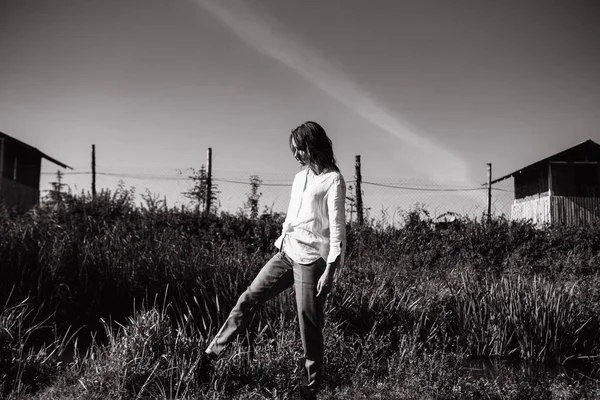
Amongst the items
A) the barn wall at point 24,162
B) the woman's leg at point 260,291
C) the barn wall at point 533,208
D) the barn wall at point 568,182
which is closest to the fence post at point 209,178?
the barn wall at point 24,162

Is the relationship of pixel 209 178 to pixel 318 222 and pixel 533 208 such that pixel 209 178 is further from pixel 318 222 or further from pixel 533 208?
pixel 533 208

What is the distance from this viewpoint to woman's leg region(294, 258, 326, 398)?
3275mm

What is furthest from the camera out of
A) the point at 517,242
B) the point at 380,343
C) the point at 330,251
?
the point at 517,242

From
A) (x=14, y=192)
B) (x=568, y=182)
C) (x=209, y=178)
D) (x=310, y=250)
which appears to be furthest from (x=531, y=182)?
(x=310, y=250)

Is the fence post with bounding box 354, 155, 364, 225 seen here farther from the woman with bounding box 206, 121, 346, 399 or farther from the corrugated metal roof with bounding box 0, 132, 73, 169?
the corrugated metal roof with bounding box 0, 132, 73, 169

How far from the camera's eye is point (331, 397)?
378 centimetres

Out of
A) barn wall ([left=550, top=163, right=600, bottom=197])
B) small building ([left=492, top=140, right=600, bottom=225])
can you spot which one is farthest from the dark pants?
barn wall ([left=550, top=163, right=600, bottom=197])

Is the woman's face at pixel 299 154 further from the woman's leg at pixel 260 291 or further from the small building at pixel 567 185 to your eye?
the small building at pixel 567 185

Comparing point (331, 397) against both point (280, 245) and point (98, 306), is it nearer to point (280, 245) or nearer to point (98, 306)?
point (280, 245)

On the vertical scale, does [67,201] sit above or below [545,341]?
above

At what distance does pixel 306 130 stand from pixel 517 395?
8.50 feet

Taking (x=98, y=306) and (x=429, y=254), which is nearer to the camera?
(x=98, y=306)

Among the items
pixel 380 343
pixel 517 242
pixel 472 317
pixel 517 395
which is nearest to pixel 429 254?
pixel 517 242

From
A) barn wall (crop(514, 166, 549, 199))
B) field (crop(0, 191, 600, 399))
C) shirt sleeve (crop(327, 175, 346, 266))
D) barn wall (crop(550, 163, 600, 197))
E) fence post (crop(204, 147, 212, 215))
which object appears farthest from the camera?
barn wall (crop(514, 166, 549, 199))
